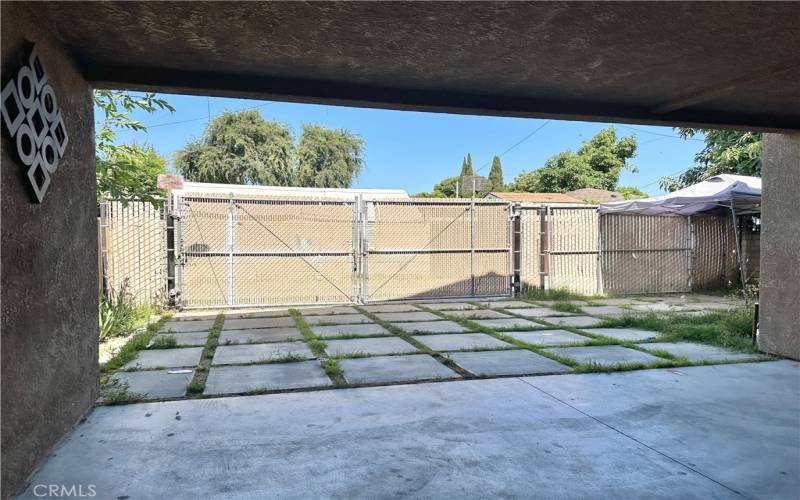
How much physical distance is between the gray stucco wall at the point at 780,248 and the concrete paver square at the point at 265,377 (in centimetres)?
507

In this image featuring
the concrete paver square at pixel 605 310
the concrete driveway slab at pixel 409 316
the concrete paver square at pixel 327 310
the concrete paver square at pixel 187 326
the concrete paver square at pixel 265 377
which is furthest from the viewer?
the concrete paver square at pixel 605 310

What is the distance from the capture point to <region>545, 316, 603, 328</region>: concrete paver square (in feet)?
26.7

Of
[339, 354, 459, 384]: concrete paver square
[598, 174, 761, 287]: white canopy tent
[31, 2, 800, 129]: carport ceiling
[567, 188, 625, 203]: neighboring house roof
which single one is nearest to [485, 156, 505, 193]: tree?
[567, 188, 625, 203]: neighboring house roof

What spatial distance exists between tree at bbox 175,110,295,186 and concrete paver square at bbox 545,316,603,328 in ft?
72.0

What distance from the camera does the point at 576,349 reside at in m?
6.21

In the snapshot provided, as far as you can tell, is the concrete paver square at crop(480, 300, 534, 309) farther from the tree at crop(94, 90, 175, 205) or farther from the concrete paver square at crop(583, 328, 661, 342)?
the tree at crop(94, 90, 175, 205)

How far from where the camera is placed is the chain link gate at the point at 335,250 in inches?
379

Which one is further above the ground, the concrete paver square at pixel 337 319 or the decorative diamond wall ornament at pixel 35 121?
the decorative diamond wall ornament at pixel 35 121

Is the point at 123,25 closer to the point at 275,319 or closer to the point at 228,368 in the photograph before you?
the point at 228,368

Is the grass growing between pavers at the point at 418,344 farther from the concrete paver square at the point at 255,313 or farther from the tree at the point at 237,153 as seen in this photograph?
the tree at the point at 237,153

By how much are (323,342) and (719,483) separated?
4.62 m

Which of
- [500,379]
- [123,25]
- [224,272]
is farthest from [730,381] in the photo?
[224,272]

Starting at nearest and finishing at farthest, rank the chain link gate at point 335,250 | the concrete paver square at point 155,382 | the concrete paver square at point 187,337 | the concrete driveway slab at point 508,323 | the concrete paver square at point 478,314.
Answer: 1. the concrete paver square at point 155,382
2. the concrete paver square at point 187,337
3. the concrete driveway slab at point 508,323
4. the concrete paver square at point 478,314
5. the chain link gate at point 335,250

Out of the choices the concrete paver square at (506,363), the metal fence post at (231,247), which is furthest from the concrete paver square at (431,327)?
the metal fence post at (231,247)
